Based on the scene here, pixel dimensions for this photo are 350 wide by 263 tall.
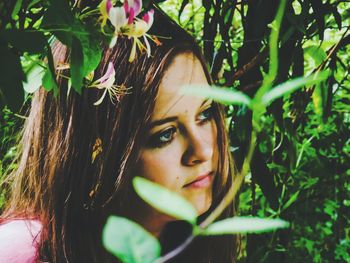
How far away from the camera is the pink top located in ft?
3.16

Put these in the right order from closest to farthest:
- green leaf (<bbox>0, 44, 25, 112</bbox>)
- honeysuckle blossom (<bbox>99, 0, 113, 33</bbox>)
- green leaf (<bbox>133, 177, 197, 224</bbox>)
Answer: green leaf (<bbox>133, 177, 197, 224</bbox>) < green leaf (<bbox>0, 44, 25, 112</bbox>) < honeysuckle blossom (<bbox>99, 0, 113, 33</bbox>)

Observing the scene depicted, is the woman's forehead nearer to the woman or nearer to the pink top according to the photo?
the woman

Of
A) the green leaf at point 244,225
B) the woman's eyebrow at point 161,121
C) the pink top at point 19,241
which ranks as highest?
the woman's eyebrow at point 161,121

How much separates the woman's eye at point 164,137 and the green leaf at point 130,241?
0.75 m

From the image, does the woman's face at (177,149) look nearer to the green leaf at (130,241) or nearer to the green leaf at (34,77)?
the green leaf at (34,77)

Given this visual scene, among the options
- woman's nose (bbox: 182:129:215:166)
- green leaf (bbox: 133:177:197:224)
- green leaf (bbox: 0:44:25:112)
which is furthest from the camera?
woman's nose (bbox: 182:129:215:166)

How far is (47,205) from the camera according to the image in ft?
3.50

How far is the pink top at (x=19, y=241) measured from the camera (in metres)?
0.96

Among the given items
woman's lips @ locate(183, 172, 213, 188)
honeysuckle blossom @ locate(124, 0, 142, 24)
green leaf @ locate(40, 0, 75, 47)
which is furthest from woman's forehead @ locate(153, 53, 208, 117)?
green leaf @ locate(40, 0, 75, 47)

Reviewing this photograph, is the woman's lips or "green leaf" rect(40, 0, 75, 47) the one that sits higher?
"green leaf" rect(40, 0, 75, 47)

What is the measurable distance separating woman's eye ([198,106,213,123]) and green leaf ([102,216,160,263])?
2.68 feet

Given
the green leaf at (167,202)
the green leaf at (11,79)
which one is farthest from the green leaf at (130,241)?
the green leaf at (11,79)

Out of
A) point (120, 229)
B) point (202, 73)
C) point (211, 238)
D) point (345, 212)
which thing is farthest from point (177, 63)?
Answer: point (345, 212)

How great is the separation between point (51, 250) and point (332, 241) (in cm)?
115
